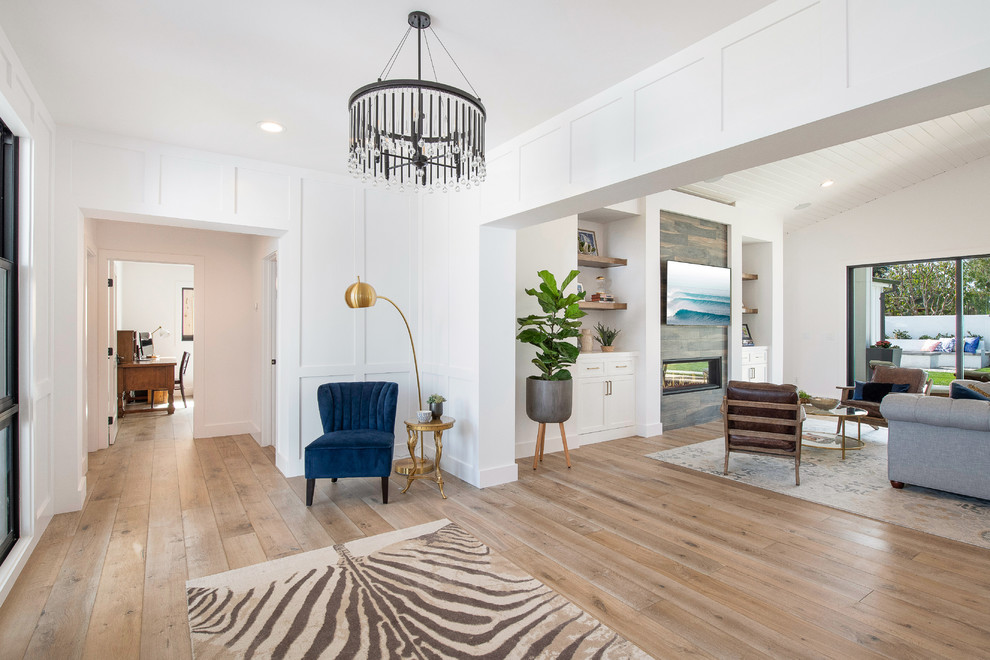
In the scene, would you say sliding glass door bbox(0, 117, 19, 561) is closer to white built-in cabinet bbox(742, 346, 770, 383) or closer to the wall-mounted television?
the wall-mounted television

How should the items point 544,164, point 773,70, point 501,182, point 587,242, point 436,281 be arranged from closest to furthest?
1. point 773,70
2. point 544,164
3. point 501,182
4. point 436,281
5. point 587,242

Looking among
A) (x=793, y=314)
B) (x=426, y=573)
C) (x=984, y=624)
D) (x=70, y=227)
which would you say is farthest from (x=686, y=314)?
(x=70, y=227)

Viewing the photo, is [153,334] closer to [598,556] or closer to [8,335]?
[8,335]

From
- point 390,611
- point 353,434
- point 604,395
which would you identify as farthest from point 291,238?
point 604,395

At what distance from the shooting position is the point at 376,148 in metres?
2.24

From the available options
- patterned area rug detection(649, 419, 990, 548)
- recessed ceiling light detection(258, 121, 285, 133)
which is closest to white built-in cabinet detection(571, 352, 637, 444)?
patterned area rug detection(649, 419, 990, 548)

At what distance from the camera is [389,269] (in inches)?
188

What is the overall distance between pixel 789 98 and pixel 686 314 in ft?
14.6

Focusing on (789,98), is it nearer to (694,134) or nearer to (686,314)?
(694,134)

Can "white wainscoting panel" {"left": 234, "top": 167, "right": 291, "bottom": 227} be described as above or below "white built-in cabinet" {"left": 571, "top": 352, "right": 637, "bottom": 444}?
above

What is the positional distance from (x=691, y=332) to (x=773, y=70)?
466 cm

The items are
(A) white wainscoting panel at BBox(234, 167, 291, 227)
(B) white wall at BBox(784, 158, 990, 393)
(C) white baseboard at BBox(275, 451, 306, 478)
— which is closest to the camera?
(A) white wainscoting panel at BBox(234, 167, 291, 227)

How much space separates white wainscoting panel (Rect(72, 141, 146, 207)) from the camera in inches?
139

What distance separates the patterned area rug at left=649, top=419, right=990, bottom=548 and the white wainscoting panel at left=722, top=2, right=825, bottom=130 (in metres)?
2.87
